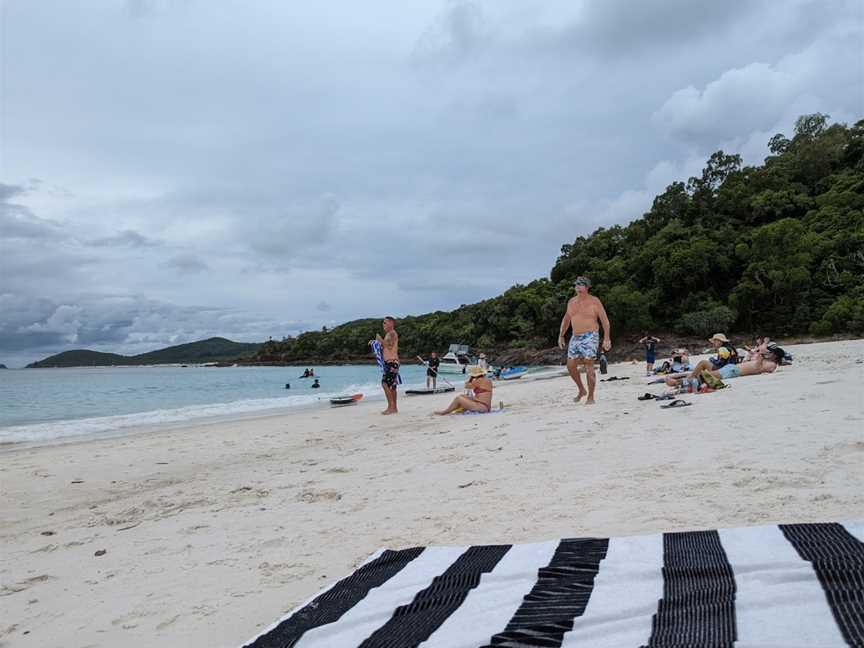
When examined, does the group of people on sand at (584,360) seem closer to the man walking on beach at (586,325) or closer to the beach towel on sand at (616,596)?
the man walking on beach at (586,325)

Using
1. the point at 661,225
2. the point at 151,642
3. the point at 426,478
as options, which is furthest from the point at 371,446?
the point at 661,225

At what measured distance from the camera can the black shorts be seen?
11.9m

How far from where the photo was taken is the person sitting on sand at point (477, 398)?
10438 mm

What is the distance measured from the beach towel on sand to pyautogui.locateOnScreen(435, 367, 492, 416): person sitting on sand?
7.67 metres

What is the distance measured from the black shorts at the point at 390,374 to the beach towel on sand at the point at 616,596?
9140mm

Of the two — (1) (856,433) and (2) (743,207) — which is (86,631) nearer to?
(1) (856,433)

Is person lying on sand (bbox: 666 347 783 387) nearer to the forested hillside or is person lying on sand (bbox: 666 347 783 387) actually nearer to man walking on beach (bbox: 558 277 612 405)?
man walking on beach (bbox: 558 277 612 405)

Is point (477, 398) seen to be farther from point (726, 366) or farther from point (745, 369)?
point (745, 369)

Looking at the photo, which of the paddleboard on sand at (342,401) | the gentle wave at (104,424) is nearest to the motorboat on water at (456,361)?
the gentle wave at (104,424)

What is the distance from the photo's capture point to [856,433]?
187 inches

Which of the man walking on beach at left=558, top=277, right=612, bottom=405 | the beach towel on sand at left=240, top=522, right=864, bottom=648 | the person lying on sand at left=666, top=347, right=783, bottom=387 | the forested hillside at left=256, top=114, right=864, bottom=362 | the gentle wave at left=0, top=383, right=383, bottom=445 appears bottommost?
the gentle wave at left=0, top=383, right=383, bottom=445

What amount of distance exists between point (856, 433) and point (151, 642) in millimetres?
5320

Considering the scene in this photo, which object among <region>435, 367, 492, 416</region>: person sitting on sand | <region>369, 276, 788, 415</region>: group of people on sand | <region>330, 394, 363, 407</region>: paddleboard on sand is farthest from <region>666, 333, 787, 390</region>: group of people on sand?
<region>330, 394, 363, 407</region>: paddleboard on sand

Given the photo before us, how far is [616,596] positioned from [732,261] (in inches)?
1926
